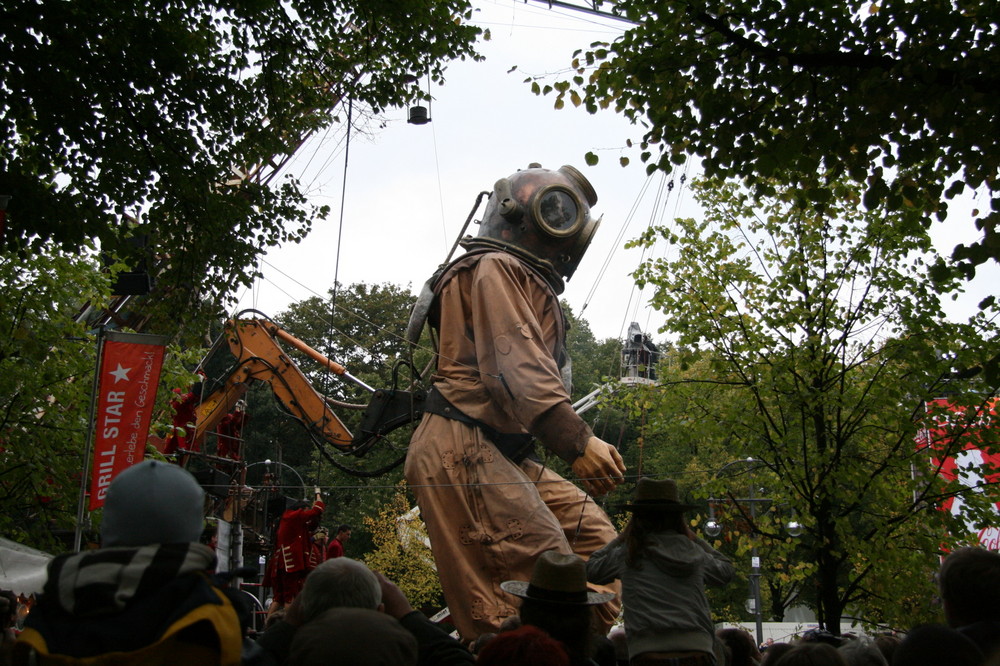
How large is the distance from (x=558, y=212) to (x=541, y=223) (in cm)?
19

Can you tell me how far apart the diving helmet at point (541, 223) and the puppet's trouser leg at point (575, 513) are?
138cm

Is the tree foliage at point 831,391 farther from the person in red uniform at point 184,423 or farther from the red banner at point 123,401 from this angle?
the person in red uniform at point 184,423

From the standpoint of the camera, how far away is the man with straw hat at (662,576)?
432 centimetres

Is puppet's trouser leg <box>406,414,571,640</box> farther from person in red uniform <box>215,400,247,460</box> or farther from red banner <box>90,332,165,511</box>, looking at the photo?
person in red uniform <box>215,400,247,460</box>

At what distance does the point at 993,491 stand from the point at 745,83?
538cm

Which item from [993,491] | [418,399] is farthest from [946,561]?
[993,491]

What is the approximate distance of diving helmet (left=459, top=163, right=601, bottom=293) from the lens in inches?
289

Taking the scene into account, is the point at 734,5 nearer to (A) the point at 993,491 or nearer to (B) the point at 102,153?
(B) the point at 102,153

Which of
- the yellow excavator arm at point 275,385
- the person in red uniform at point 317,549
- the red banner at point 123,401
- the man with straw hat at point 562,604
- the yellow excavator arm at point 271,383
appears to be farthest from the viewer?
the yellow excavator arm at point 271,383

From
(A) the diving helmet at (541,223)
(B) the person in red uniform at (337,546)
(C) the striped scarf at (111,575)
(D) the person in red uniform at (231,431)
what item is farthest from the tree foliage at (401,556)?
(C) the striped scarf at (111,575)

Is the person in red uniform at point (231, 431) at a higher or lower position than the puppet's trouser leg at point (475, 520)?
higher

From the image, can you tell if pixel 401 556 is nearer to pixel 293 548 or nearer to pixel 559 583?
pixel 293 548

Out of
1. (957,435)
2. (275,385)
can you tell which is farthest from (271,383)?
(957,435)

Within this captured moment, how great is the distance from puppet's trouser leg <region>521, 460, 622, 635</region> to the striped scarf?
452cm
